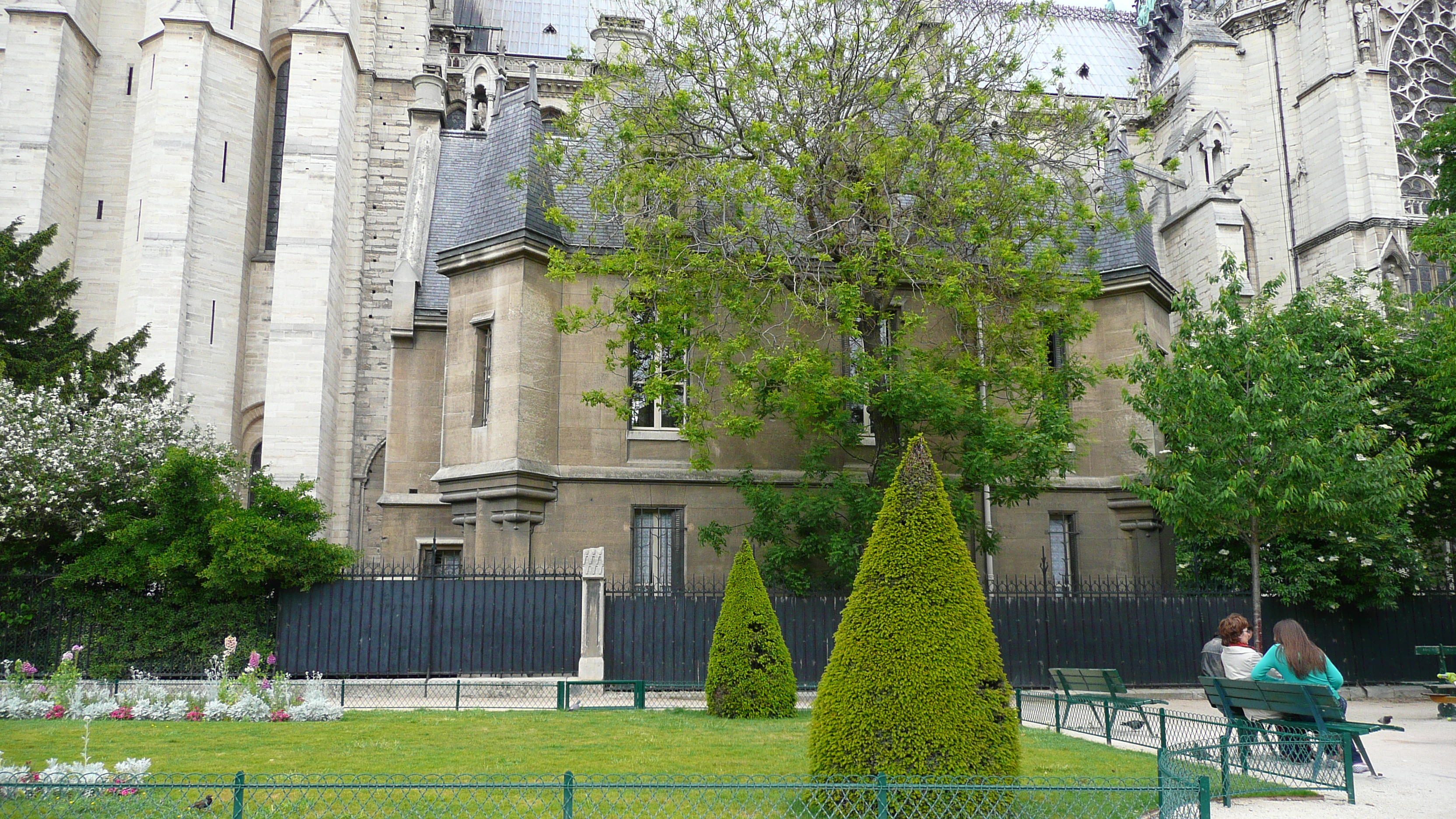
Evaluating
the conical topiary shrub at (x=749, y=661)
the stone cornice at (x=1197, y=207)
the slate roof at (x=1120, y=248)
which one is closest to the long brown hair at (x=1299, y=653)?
the conical topiary shrub at (x=749, y=661)

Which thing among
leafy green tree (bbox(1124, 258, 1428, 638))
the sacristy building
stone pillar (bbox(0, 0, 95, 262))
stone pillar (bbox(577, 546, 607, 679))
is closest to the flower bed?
stone pillar (bbox(577, 546, 607, 679))

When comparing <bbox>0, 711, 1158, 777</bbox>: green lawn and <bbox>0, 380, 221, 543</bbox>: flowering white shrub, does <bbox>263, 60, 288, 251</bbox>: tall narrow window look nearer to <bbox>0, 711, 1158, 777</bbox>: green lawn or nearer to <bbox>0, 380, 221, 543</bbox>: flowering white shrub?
<bbox>0, 380, 221, 543</bbox>: flowering white shrub

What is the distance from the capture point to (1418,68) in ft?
116

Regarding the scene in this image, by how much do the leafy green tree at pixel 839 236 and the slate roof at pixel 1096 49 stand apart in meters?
28.2

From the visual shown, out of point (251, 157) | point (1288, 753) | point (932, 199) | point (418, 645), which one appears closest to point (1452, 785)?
point (1288, 753)

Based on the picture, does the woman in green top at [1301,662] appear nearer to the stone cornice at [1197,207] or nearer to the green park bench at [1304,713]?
the green park bench at [1304,713]

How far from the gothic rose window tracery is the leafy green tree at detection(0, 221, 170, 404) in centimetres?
3602

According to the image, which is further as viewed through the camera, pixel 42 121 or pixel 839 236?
pixel 42 121

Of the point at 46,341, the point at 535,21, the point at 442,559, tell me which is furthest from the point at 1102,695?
the point at 535,21

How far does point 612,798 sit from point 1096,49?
49.0 metres

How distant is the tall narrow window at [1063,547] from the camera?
2139 centimetres

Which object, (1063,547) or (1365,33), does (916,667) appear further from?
(1365,33)

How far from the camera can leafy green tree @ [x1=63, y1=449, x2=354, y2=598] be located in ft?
52.2

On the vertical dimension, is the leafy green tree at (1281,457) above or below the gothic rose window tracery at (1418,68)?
below
